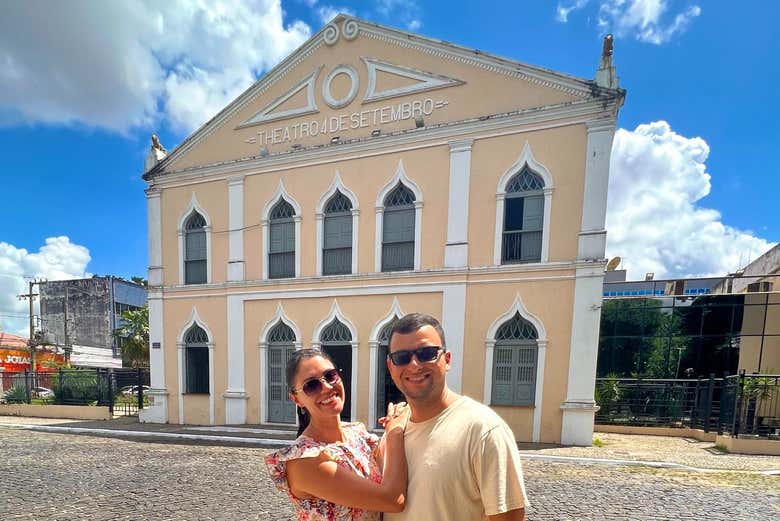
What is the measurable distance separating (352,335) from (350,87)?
6.42 metres

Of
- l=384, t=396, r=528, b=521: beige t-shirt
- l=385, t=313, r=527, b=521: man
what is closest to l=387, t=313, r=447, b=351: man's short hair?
l=385, t=313, r=527, b=521: man

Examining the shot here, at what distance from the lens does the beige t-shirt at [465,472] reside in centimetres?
145

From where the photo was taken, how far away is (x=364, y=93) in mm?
9156

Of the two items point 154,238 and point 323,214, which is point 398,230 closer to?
point 323,214

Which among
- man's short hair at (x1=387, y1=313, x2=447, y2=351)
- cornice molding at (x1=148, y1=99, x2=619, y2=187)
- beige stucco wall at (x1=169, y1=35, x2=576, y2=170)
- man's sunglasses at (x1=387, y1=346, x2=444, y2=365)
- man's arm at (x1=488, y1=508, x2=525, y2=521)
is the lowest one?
man's arm at (x1=488, y1=508, x2=525, y2=521)

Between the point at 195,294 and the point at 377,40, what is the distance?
342 inches

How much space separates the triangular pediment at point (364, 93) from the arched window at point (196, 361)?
520cm

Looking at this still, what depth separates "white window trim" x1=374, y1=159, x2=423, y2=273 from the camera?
8656 mm

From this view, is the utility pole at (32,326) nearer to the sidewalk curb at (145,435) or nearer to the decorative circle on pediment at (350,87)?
the sidewalk curb at (145,435)

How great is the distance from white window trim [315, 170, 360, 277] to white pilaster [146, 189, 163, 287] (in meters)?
5.45

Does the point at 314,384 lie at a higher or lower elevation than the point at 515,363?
lower

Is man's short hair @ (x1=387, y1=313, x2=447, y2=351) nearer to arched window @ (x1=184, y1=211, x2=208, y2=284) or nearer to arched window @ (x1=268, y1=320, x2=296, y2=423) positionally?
arched window @ (x1=268, y1=320, x2=296, y2=423)

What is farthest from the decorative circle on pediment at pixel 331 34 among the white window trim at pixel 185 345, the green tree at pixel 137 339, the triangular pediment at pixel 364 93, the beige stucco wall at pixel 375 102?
the green tree at pixel 137 339

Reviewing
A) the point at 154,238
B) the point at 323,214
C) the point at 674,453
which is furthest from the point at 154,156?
the point at 674,453
